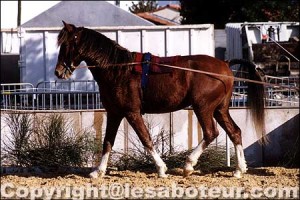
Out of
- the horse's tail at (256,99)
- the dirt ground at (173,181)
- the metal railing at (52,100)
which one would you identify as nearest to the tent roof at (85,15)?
the metal railing at (52,100)

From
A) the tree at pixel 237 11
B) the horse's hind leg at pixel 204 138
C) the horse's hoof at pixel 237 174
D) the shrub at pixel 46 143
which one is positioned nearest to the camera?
the horse's hind leg at pixel 204 138

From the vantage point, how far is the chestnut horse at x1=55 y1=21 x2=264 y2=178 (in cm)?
1058

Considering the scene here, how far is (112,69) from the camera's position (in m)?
10.7

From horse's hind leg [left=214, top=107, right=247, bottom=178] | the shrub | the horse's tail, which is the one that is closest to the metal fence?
the shrub

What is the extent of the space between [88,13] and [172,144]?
13509 millimetres

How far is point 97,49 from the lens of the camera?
422 inches

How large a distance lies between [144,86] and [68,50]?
1244 mm

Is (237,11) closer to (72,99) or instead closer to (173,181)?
(72,99)

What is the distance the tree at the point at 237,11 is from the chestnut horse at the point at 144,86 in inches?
845

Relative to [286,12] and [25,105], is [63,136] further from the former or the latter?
[286,12]

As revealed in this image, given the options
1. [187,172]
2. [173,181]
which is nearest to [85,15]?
[187,172]

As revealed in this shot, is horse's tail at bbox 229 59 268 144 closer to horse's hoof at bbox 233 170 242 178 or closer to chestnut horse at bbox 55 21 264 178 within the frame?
chestnut horse at bbox 55 21 264 178

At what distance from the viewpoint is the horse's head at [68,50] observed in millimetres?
10695

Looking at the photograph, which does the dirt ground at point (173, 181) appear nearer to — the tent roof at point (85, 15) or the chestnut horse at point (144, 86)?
the chestnut horse at point (144, 86)
